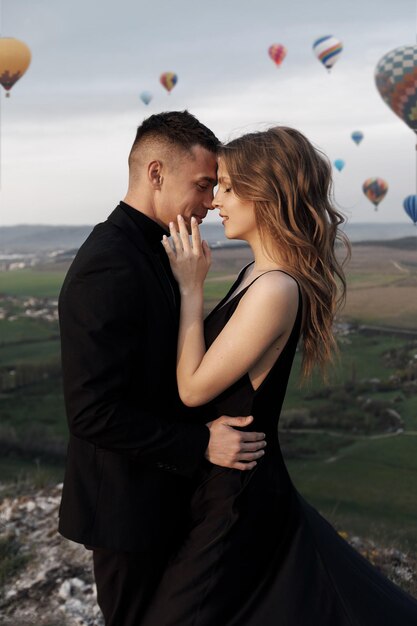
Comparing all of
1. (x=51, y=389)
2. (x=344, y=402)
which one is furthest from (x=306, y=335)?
(x=51, y=389)

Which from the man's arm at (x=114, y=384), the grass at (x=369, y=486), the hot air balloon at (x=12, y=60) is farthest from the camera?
the hot air balloon at (x=12, y=60)

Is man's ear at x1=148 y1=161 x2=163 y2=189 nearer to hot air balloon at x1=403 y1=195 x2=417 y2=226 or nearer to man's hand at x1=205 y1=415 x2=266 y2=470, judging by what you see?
man's hand at x1=205 y1=415 x2=266 y2=470

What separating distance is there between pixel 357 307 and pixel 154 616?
14.5m

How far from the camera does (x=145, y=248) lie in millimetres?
3180

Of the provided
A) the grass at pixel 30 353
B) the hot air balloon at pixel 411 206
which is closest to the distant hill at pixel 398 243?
the hot air balloon at pixel 411 206

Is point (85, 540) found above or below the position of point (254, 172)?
below

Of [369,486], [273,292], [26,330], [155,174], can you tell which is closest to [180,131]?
[155,174]

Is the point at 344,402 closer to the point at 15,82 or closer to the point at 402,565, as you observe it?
the point at 402,565

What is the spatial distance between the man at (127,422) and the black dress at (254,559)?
3.4 inches

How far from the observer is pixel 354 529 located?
8.76 m

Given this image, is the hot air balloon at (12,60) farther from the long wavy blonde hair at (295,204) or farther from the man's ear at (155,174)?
the long wavy blonde hair at (295,204)

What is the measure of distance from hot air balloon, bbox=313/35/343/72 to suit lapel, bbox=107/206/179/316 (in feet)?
134

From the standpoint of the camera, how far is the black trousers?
124 inches

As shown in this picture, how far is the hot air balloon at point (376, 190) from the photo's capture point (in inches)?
1569
